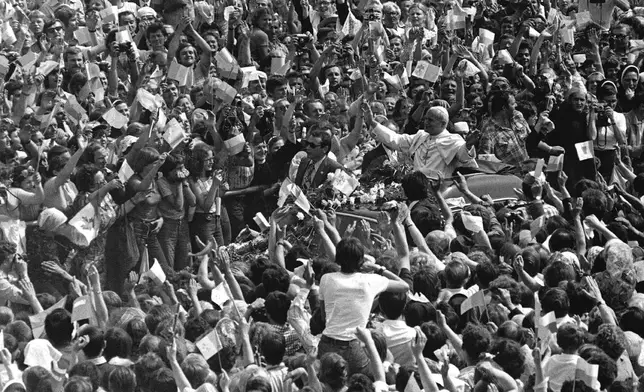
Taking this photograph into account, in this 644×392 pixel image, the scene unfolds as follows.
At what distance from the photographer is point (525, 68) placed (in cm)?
2370

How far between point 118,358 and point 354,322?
63.4 inches

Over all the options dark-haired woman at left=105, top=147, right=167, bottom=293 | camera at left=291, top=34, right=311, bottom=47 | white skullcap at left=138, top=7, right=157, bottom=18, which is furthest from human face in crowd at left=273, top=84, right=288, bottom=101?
dark-haired woman at left=105, top=147, right=167, bottom=293

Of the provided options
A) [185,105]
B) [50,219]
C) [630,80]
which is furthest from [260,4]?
[50,219]

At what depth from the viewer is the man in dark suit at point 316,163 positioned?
19141 millimetres

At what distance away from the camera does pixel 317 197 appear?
61.5 feet

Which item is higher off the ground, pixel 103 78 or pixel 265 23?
pixel 103 78

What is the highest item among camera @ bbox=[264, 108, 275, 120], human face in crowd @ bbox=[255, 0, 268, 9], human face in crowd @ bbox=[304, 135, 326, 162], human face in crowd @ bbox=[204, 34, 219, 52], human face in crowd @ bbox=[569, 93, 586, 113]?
human face in crowd @ bbox=[304, 135, 326, 162]

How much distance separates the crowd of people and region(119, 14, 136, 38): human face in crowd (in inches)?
0.9

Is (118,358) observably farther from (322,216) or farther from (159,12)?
(159,12)

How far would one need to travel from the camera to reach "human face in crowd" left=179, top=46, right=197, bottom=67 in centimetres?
2108

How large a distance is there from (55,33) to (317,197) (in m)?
3.97

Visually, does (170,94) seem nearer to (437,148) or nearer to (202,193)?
(202,193)

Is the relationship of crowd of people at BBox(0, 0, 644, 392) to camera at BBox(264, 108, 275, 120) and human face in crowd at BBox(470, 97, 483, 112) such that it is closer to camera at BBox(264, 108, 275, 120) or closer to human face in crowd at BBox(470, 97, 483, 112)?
camera at BBox(264, 108, 275, 120)

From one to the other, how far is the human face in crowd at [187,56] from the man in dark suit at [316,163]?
2.24 m
